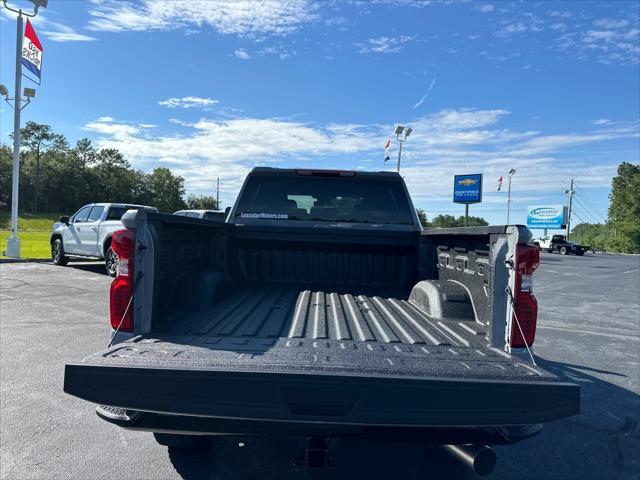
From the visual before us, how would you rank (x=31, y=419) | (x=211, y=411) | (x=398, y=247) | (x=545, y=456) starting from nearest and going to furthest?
(x=211, y=411), (x=545, y=456), (x=31, y=419), (x=398, y=247)

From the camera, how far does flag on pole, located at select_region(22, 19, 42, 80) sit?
643 inches

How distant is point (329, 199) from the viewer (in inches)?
194

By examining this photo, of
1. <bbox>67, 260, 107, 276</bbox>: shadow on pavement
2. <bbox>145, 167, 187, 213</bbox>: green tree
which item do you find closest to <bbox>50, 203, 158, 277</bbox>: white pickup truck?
→ <bbox>67, 260, 107, 276</bbox>: shadow on pavement

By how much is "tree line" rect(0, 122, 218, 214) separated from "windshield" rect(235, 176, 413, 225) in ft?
232

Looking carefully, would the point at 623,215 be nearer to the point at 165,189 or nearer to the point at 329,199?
the point at 165,189

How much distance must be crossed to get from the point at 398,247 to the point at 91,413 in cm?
324

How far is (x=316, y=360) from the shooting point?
2191 millimetres

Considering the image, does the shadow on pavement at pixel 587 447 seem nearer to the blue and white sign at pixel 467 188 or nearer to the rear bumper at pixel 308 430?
the rear bumper at pixel 308 430

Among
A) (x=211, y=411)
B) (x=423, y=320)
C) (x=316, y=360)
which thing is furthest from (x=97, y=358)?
(x=423, y=320)

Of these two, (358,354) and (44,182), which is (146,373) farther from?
(44,182)

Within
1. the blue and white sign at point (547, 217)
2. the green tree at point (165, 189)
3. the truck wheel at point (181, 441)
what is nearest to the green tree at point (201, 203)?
the green tree at point (165, 189)

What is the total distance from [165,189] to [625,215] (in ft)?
268

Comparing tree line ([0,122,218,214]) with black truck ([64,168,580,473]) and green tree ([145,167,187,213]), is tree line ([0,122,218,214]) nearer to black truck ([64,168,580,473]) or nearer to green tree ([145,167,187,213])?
green tree ([145,167,187,213])

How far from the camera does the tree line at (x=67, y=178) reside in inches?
2820
